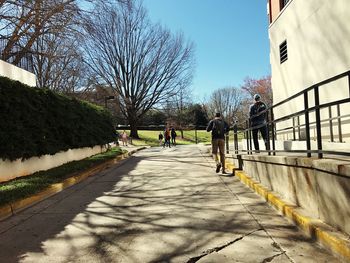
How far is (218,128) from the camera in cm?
1215

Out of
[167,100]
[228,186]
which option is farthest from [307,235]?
[167,100]

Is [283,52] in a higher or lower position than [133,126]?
higher

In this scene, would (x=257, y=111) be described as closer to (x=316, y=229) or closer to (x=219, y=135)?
(x=219, y=135)

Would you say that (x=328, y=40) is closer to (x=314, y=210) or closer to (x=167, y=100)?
(x=314, y=210)

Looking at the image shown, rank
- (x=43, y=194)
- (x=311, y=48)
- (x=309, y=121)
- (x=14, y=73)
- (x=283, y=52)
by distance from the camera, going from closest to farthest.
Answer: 1. (x=309, y=121)
2. (x=43, y=194)
3. (x=311, y=48)
4. (x=14, y=73)
5. (x=283, y=52)

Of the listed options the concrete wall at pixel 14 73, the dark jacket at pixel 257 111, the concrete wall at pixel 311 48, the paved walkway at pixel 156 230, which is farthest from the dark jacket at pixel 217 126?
the concrete wall at pixel 14 73

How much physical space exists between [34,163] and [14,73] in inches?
173

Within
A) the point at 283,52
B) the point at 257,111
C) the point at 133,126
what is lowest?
the point at 257,111

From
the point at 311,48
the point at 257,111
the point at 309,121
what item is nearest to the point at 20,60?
the point at 257,111

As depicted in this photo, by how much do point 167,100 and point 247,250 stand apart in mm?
41563

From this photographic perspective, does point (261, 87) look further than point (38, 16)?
Yes

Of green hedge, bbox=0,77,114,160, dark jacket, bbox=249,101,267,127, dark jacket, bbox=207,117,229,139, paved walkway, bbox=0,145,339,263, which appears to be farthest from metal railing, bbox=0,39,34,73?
dark jacket, bbox=249,101,267,127

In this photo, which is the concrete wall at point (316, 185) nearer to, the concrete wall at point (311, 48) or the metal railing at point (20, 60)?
the concrete wall at point (311, 48)

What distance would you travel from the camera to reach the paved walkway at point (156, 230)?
14.5 feet
